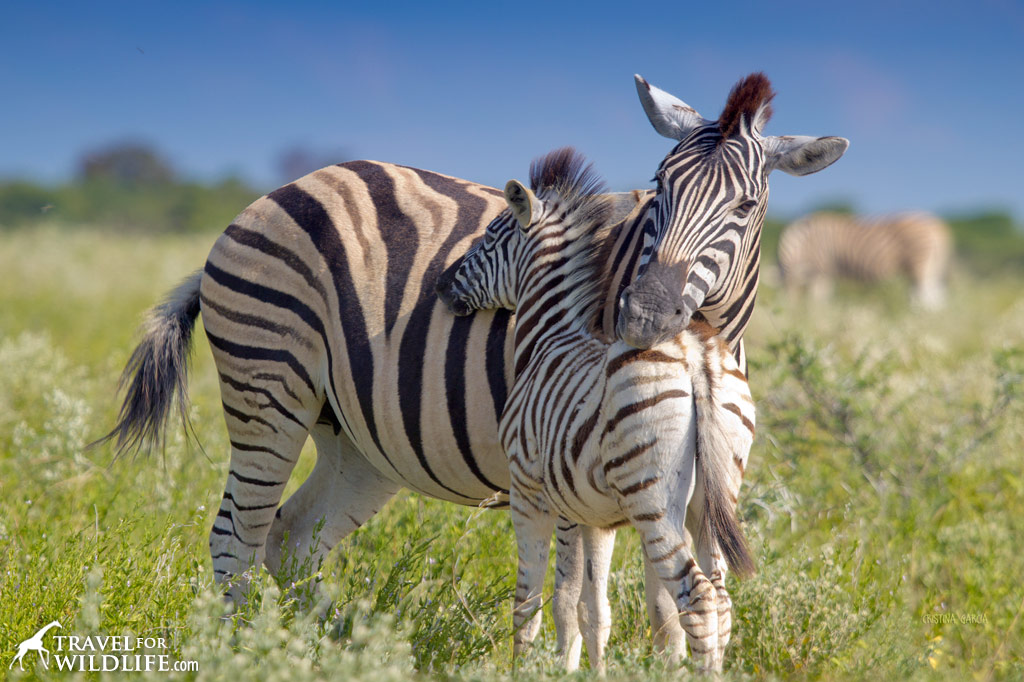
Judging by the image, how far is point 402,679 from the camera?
2301 millimetres

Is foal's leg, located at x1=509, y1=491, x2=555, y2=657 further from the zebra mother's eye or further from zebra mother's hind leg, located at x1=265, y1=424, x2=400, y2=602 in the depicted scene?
zebra mother's hind leg, located at x1=265, y1=424, x2=400, y2=602

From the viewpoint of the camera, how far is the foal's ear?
338cm

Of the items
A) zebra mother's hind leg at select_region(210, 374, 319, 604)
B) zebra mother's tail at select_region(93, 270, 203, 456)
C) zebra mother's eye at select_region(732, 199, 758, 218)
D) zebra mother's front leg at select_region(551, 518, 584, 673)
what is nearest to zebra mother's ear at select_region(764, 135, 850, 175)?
zebra mother's eye at select_region(732, 199, 758, 218)

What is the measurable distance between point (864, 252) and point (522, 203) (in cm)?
1809

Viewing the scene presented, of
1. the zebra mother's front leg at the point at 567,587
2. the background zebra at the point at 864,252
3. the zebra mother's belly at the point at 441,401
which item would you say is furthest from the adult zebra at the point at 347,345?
the background zebra at the point at 864,252

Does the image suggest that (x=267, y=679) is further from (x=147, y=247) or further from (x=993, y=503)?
(x=147, y=247)

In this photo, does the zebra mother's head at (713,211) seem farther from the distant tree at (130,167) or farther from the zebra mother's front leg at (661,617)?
the distant tree at (130,167)

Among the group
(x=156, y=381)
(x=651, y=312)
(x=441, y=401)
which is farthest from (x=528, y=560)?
(x=156, y=381)

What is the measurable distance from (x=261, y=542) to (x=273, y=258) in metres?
1.33

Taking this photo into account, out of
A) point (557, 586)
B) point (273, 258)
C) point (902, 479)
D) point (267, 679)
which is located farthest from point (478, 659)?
point (902, 479)

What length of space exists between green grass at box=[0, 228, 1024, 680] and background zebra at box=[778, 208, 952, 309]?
11.4 meters

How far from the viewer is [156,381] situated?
4.25 metres

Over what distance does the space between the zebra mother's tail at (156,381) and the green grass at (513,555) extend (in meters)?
0.32

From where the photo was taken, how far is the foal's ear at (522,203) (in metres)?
3.38
